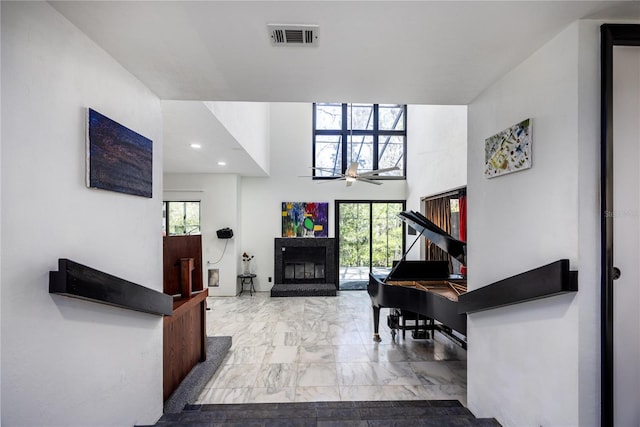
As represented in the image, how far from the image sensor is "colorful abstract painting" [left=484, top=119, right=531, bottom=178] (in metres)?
1.67

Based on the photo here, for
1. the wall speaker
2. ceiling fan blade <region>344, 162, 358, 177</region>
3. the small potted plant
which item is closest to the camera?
ceiling fan blade <region>344, 162, 358, 177</region>

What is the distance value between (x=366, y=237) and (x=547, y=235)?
5817 mm

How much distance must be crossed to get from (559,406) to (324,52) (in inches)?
88.0

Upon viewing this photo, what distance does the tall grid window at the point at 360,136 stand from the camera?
7.47 meters

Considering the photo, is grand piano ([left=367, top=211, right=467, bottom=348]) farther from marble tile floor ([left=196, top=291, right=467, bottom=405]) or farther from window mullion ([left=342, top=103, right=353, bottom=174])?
window mullion ([left=342, top=103, right=353, bottom=174])

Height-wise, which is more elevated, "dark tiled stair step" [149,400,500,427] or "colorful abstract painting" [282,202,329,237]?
"colorful abstract painting" [282,202,329,237]

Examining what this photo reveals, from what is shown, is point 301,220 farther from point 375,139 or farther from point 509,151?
point 509,151

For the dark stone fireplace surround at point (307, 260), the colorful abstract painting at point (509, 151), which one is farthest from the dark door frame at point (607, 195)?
the dark stone fireplace surround at point (307, 260)

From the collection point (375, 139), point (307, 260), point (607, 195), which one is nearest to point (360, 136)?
point (375, 139)

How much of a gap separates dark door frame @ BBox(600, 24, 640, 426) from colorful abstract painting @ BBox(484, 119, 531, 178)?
0.34 m

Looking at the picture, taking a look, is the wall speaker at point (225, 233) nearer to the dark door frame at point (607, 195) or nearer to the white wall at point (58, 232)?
the white wall at point (58, 232)

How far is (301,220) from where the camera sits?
7.24 m

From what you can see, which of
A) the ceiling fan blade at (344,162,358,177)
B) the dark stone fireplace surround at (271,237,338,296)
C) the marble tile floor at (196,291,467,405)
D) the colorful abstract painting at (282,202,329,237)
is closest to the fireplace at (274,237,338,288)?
the dark stone fireplace surround at (271,237,338,296)

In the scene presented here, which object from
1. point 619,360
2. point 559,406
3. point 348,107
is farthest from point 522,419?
point 348,107
